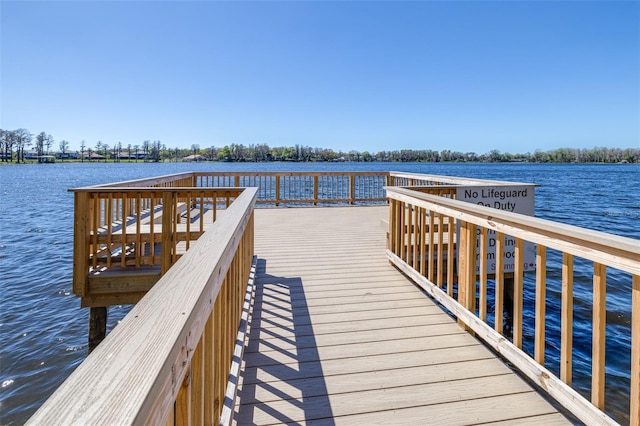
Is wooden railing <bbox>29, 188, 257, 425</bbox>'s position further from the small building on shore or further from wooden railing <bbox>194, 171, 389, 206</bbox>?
the small building on shore

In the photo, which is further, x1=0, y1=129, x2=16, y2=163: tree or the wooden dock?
x1=0, y1=129, x2=16, y2=163: tree

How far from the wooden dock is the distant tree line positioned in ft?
252

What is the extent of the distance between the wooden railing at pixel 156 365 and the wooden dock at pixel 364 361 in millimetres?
681

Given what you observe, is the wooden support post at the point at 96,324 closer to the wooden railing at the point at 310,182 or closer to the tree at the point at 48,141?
the wooden railing at the point at 310,182

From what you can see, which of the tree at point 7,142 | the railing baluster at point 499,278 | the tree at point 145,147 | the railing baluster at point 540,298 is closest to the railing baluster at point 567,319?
the railing baluster at point 540,298

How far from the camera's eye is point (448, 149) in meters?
93.2

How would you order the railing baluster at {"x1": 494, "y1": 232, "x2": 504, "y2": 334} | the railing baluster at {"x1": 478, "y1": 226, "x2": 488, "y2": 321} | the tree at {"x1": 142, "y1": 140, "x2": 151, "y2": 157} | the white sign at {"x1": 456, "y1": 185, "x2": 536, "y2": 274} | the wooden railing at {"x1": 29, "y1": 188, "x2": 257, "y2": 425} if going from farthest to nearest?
the tree at {"x1": 142, "y1": 140, "x2": 151, "y2": 157}
the white sign at {"x1": 456, "y1": 185, "x2": 536, "y2": 274}
the railing baluster at {"x1": 478, "y1": 226, "x2": 488, "y2": 321}
the railing baluster at {"x1": 494, "y1": 232, "x2": 504, "y2": 334}
the wooden railing at {"x1": 29, "y1": 188, "x2": 257, "y2": 425}

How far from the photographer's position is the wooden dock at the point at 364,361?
1717mm

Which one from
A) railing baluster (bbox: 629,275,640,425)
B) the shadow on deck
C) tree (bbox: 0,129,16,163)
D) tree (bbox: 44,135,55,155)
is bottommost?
the shadow on deck

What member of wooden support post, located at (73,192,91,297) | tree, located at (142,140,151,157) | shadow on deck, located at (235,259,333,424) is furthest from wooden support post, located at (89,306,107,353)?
tree, located at (142,140,151,157)

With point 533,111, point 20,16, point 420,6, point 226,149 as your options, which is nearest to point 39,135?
point 226,149

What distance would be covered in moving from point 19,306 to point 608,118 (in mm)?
39159

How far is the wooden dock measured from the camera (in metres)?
1.72

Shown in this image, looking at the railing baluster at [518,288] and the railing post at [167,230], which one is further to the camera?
the railing post at [167,230]
